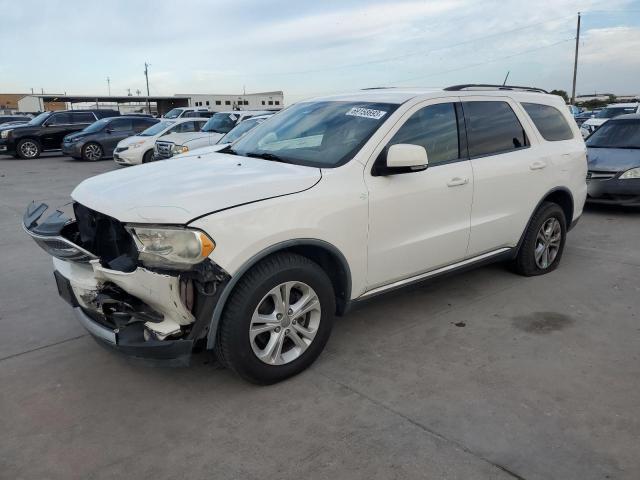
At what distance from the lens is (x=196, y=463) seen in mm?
2594

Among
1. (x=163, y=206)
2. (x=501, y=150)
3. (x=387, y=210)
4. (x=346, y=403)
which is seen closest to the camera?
(x=163, y=206)

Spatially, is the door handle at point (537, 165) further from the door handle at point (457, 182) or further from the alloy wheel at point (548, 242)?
the door handle at point (457, 182)

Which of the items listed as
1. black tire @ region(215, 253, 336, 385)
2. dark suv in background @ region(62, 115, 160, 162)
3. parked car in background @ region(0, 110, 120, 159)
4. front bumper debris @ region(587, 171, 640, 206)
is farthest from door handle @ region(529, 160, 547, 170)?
parked car in background @ region(0, 110, 120, 159)

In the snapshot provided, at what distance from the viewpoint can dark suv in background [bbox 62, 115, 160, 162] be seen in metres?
18.0

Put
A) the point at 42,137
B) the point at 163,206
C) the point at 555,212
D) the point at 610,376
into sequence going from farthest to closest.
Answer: the point at 42,137, the point at 555,212, the point at 610,376, the point at 163,206

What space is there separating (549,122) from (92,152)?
16.7 metres

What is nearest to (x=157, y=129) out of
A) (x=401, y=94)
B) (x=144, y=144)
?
(x=144, y=144)

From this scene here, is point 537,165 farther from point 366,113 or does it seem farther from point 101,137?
point 101,137

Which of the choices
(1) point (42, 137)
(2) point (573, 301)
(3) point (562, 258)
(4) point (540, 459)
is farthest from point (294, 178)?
(1) point (42, 137)

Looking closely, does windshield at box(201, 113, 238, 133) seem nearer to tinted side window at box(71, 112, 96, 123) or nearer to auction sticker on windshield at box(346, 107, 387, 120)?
tinted side window at box(71, 112, 96, 123)

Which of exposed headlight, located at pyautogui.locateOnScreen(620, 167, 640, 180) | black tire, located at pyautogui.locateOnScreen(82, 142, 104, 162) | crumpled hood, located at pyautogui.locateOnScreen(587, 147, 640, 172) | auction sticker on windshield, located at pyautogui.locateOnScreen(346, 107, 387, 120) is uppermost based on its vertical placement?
auction sticker on windshield, located at pyautogui.locateOnScreen(346, 107, 387, 120)

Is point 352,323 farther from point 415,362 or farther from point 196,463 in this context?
point 196,463

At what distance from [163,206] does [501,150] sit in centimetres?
301

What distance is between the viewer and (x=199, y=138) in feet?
44.2
